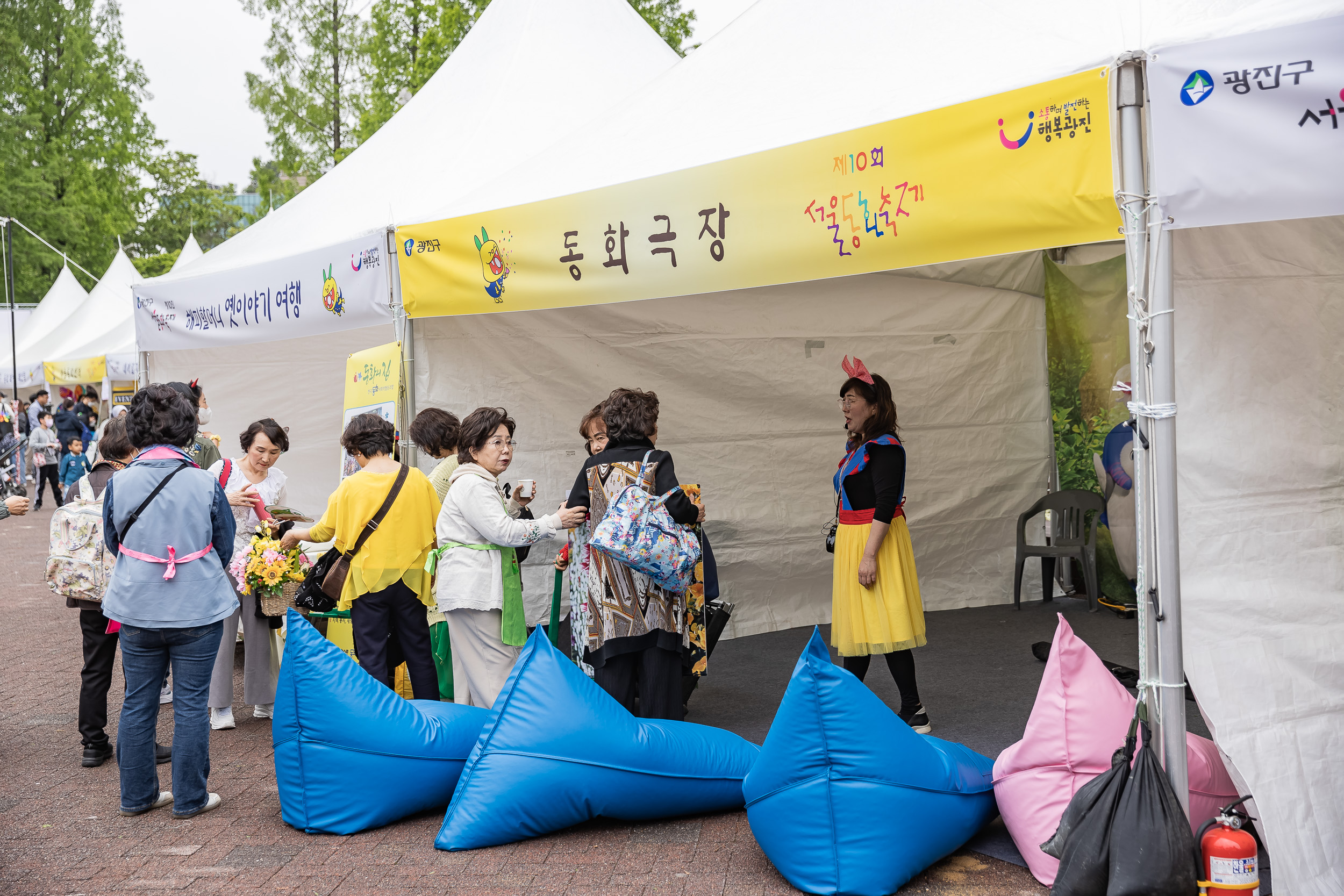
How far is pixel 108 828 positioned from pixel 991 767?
3060 mm

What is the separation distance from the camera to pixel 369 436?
4.39 m

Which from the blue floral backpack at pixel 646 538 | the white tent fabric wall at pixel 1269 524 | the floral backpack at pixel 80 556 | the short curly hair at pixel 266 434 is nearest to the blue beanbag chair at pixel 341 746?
the blue floral backpack at pixel 646 538

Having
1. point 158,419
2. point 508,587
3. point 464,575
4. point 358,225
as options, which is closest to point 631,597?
point 508,587

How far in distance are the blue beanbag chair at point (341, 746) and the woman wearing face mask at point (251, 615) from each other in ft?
4.54

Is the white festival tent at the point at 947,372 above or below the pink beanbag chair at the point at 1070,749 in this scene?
above

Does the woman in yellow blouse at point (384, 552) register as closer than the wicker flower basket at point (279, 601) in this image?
Yes

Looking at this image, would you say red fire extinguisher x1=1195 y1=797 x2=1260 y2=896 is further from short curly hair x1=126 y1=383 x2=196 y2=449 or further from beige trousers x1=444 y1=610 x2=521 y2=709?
short curly hair x1=126 y1=383 x2=196 y2=449

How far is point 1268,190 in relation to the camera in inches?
98.7

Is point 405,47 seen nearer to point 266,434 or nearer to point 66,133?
point 266,434

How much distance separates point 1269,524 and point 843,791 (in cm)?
135

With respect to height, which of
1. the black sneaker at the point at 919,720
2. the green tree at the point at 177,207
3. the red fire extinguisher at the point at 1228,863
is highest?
the green tree at the point at 177,207

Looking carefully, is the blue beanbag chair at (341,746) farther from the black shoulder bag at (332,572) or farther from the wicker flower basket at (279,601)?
the wicker flower basket at (279,601)

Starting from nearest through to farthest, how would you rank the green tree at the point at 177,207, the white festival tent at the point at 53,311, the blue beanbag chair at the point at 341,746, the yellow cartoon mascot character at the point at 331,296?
1. the blue beanbag chair at the point at 341,746
2. the yellow cartoon mascot character at the point at 331,296
3. the white festival tent at the point at 53,311
4. the green tree at the point at 177,207

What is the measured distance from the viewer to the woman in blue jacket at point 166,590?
12.3 ft
